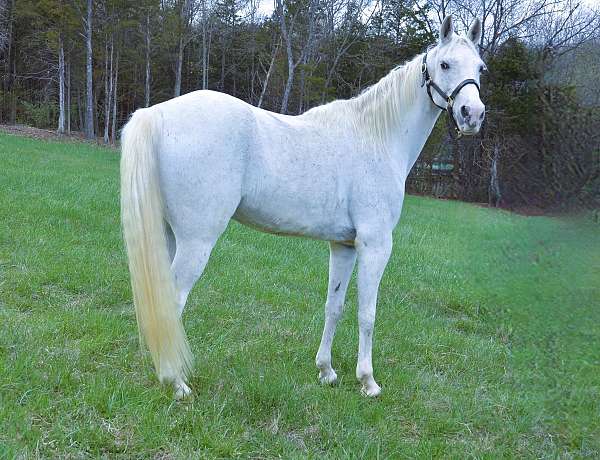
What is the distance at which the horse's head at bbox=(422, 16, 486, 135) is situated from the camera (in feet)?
8.20

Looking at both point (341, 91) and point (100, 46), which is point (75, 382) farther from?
point (100, 46)

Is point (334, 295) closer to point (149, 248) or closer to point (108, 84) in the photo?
point (149, 248)

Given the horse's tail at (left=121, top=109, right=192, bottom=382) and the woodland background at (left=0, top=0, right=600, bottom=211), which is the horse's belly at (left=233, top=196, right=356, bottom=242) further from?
the woodland background at (left=0, top=0, right=600, bottom=211)

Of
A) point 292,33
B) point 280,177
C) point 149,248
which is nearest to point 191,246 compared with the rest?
point 149,248

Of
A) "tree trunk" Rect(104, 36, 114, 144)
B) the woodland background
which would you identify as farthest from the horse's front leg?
"tree trunk" Rect(104, 36, 114, 144)

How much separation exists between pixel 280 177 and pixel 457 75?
109 cm

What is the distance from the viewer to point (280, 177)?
8.20ft

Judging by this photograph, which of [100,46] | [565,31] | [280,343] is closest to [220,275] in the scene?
[280,343]

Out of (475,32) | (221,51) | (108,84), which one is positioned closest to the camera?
(475,32)

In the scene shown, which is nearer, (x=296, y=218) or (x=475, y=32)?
(x=296, y=218)

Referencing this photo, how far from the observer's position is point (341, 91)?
75.6 feet

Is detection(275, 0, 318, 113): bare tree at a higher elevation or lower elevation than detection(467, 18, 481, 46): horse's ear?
higher

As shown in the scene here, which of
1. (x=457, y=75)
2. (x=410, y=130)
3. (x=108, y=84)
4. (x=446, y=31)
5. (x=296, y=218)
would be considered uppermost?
(x=108, y=84)

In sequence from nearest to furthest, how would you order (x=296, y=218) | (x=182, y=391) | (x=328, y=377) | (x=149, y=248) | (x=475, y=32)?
(x=149, y=248)
(x=182, y=391)
(x=296, y=218)
(x=475, y=32)
(x=328, y=377)
